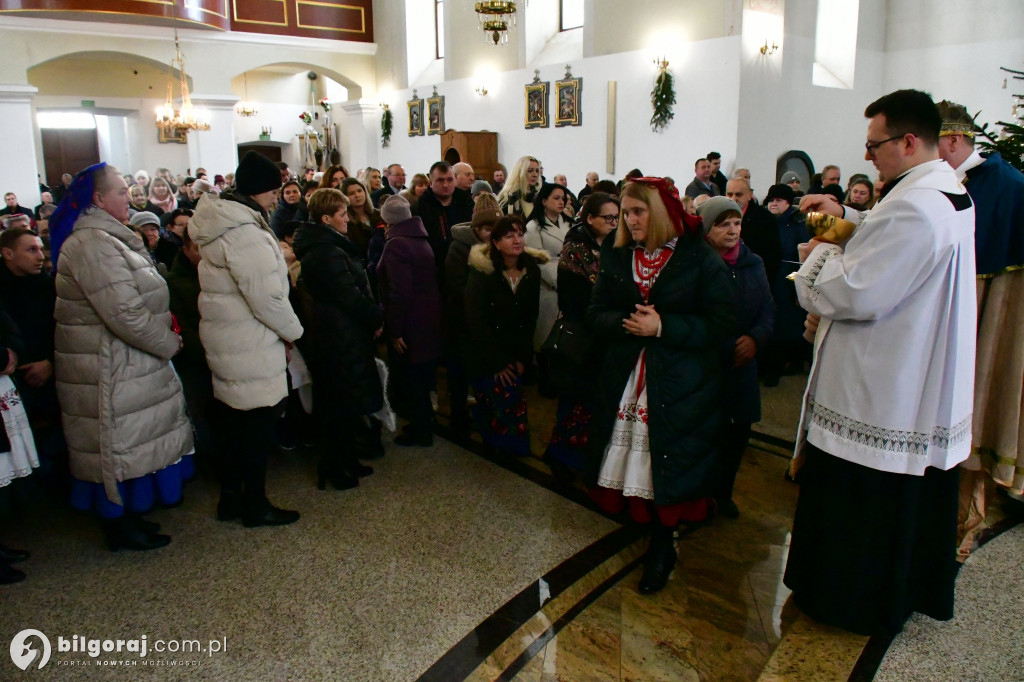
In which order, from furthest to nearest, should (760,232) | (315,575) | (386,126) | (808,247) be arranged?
(386,126)
(760,232)
(315,575)
(808,247)

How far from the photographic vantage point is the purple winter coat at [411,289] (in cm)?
392

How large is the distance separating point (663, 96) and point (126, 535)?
9.23 m

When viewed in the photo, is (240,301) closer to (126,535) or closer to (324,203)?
(324,203)

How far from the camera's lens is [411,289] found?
13.0 feet

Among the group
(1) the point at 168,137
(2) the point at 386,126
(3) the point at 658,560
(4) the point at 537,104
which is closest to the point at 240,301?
(3) the point at 658,560

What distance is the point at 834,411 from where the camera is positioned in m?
2.21

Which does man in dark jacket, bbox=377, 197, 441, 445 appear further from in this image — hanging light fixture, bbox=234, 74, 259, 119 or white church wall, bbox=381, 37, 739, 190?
hanging light fixture, bbox=234, 74, 259, 119

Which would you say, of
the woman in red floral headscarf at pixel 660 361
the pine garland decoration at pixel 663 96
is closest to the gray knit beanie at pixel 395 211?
the woman in red floral headscarf at pixel 660 361

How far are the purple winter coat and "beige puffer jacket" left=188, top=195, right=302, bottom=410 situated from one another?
975 mm

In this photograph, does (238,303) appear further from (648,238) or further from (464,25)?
(464,25)

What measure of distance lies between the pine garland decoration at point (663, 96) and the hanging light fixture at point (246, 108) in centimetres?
1436

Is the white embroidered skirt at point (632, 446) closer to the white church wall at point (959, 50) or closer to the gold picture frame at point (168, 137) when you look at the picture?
the white church wall at point (959, 50)

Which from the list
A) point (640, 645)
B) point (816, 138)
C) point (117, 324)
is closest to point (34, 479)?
point (117, 324)

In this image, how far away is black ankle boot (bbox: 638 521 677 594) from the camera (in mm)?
2709
